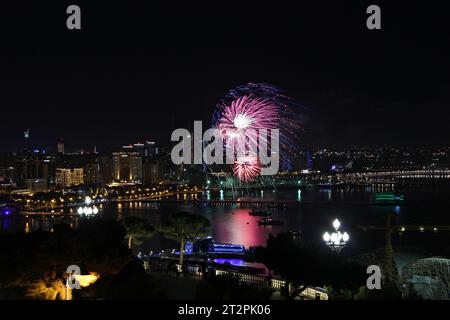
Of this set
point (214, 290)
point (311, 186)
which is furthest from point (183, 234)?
point (311, 186)

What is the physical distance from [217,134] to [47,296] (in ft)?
35.2

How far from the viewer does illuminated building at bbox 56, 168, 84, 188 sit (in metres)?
60.3

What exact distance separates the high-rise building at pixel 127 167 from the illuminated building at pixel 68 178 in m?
4.82

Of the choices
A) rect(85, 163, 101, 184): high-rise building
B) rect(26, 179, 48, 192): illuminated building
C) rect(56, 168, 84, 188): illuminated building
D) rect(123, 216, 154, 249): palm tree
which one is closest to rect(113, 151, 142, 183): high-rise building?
rect(85, 163, 101, 184): high-rise building

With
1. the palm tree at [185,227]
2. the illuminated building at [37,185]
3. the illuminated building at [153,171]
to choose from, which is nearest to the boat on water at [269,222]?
the palm tree at [185,227]

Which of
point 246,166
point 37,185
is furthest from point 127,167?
point 246,166

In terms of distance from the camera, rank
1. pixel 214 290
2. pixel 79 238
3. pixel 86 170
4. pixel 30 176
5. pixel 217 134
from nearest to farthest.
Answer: pixel 214 290 < pixel 79 238 < pixel 217 134 < pixel 30 176 < pixel 86 170

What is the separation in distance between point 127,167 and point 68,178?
7.54m

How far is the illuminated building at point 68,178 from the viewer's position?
6034 centimetres

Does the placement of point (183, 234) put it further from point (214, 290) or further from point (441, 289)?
point (214, 290)

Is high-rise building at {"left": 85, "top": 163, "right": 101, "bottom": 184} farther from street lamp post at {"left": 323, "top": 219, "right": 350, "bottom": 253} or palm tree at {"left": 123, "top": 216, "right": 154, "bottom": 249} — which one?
street lamp post at {"left": 323, "top": 219, "right": 350, "bottom": 253}

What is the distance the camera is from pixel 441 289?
6531 millimetres

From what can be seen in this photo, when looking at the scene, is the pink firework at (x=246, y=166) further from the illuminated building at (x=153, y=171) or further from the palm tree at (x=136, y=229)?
the illuminated building at (x=153, y=171)

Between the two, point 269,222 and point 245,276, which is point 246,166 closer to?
point 269,222
